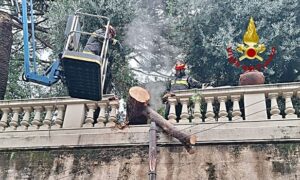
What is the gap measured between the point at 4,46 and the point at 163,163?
5.27 metres

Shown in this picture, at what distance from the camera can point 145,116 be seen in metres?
6.88

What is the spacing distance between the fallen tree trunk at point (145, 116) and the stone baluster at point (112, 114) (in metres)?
0.22

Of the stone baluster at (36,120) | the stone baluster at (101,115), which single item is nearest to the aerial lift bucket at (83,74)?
the stone baluster at (101,115)

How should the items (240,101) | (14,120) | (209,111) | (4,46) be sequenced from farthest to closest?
(4,46), (14,120), (240,101), (209,111)

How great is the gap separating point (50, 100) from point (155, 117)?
6.00 feet

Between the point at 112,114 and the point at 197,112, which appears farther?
the point at 112,114

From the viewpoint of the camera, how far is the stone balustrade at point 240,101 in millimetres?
6492

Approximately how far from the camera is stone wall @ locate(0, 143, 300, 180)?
6094 millimetres

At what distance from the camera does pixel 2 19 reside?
32.9ft

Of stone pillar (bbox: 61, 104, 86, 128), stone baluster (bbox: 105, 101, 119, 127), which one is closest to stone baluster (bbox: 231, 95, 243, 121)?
stone baluster (bbox: 105, 101, 119, 127)

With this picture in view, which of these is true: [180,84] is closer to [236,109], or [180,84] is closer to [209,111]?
[209,111]

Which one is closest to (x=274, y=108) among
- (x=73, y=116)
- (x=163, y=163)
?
(x=163, y=163)

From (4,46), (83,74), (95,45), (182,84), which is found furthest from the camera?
(4,46)

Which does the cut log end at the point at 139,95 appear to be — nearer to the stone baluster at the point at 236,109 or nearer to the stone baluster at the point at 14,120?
the stone baluster at the point at 236,109
